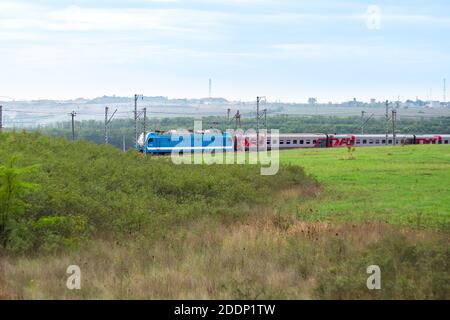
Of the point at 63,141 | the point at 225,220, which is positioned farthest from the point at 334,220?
the point at 63,141

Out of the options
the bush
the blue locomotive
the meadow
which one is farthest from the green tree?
the blue locomotive

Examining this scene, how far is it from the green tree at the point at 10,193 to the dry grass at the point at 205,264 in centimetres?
139

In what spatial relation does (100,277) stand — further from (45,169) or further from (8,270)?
(45,169)

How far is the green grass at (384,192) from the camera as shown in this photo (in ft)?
69.4

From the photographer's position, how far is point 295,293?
1262cm

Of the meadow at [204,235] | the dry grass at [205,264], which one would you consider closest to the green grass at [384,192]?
the meadow at [204,235]

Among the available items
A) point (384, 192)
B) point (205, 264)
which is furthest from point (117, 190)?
point (384, 192)

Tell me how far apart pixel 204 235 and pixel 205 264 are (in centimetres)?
335

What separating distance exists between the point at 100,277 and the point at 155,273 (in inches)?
41.3

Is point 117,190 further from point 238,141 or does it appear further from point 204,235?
point 238,141

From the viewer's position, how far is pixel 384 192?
90.9 ft

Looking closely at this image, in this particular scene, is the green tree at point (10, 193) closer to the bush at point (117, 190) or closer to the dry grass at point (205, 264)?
the bush at point (117, 190)

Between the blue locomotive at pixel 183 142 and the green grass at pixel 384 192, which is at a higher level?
the blue locomotive at pixel 183 142

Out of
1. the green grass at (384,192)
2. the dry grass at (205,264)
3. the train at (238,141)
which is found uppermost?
the train at (238,141)
